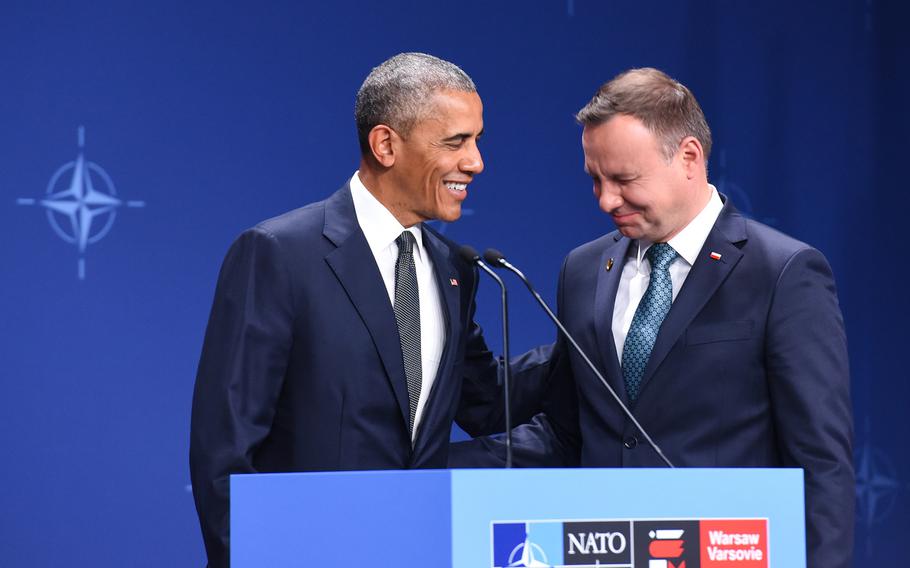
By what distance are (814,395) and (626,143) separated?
0.57m

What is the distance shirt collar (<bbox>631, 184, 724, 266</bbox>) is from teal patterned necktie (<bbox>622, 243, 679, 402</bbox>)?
0.02 metres

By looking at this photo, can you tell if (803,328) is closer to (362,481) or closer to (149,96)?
(362,481)

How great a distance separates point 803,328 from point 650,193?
1.21 feet

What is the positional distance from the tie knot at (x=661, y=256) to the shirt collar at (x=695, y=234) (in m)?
0.01

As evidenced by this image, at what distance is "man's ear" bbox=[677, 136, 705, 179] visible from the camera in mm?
2340

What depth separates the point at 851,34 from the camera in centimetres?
409

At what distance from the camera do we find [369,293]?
227 centimetres

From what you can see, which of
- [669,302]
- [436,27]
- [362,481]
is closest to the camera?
[362,481]

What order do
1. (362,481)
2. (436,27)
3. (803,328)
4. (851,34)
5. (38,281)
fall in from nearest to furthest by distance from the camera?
(362,481) < (803,328) < (38,281) < (436,27) < (851,34)

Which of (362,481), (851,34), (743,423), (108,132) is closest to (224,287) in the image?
(362,481)

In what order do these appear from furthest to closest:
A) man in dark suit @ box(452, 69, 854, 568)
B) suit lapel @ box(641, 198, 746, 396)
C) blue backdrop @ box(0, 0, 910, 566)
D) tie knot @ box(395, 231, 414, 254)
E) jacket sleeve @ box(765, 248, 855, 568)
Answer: blue backdrop @ box(0, 0, 910, 566) → tie knot @ box(395, 231, 414, 254) → suit lapel @ box(641, 198, 746, 396) → man in dark suit @ box(452, 69, 854, 568) → jacket sleeve @ box(765, 248, 855, 568)

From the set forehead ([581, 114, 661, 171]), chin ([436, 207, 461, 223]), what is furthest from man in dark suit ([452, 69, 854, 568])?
chin ([436, 207, 461, 223])

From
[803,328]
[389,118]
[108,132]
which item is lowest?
[803,328]

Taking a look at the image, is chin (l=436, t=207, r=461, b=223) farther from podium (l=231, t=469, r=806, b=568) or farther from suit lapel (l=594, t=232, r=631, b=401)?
podium (l=231, t=469, r=806, b=568)
